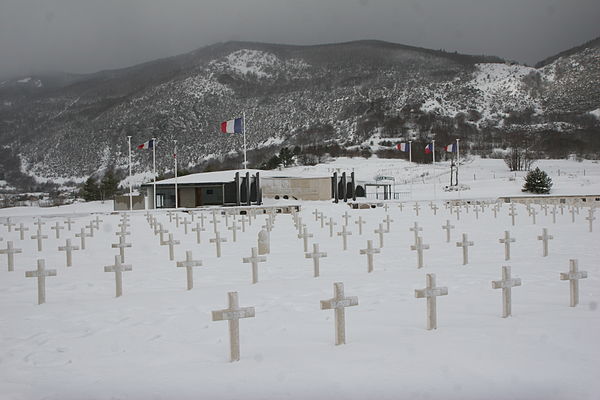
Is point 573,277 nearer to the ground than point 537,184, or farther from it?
nearer to the ground

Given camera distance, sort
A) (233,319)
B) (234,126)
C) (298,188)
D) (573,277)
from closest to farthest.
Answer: (233,319) → (573,277) → (234,126) → (298,188)

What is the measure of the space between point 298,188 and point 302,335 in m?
50.1

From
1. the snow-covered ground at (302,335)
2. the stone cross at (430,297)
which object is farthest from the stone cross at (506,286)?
the stone cross at (430,297)

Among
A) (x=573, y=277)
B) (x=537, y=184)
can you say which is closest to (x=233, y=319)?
(x=573, y=277)

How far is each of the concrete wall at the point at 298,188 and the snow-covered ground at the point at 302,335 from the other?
1670 inches

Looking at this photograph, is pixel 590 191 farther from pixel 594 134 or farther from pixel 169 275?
pixel 594 134

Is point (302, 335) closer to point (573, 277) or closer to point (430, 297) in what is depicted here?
point (430, 297)

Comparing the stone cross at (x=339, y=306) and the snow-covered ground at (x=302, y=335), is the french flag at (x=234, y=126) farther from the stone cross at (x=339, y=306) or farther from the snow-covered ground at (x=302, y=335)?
the stone cross at (x=339, y=306)

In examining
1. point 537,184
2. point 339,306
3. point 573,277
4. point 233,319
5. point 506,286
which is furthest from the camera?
point 537,184

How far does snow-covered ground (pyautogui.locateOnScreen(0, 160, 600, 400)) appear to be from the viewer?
15.9 ft

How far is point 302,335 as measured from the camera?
664cm

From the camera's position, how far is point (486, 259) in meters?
13.0

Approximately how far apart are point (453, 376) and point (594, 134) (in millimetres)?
154946

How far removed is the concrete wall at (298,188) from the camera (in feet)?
183
